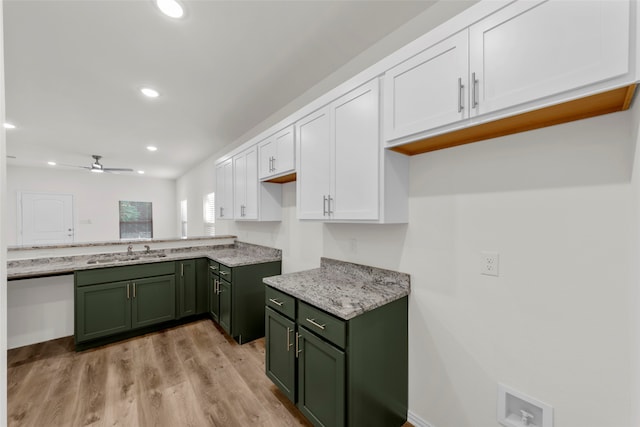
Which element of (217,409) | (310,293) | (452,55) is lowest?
(217,409)

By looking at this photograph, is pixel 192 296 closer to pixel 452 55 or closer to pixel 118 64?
pixel 118 64

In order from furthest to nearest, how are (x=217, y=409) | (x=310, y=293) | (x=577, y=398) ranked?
(x=217, y=409)
(x=310, y=293)
(x=577, y=398)

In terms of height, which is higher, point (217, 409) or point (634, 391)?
point (634, 391)

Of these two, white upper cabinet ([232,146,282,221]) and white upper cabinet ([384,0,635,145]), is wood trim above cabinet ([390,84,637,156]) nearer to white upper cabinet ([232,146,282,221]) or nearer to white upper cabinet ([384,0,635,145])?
white upper cabinet ([384,0,635,145])

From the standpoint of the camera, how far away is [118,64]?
7.55 feet

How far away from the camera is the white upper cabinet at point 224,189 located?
371 centimetres

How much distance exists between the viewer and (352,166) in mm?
1799

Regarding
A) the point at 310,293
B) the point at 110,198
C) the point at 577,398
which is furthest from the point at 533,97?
the point at 110,198

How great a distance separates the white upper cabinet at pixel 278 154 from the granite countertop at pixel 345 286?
39.4 inches

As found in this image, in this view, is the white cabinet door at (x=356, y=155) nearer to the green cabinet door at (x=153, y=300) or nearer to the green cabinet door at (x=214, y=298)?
the green cabinet door at (x=214, y=298)

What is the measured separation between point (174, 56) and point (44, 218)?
7.27 meters

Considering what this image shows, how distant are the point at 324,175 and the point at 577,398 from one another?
1830mm

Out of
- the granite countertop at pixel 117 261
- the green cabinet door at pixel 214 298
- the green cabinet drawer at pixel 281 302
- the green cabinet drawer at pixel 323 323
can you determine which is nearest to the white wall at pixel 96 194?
the granite countertop at pixel 117 261

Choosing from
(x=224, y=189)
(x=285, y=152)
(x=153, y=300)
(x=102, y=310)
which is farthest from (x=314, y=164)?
(x=102, y=310)
